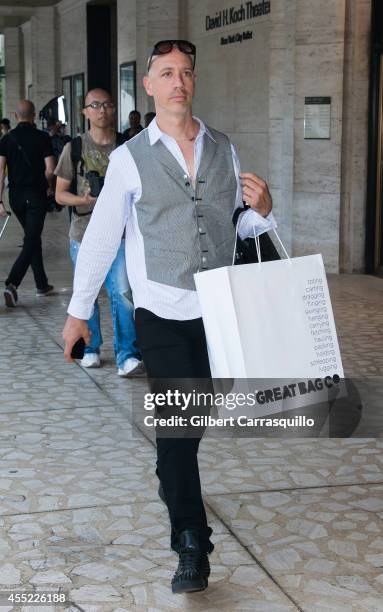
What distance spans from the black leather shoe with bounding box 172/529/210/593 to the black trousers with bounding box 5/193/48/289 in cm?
654

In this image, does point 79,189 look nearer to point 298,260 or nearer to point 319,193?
point 298,260

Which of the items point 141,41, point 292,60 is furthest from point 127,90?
Answer: point 292,60

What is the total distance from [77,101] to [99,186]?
22.2 m

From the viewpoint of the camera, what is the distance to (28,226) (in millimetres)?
10164

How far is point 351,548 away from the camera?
14.0 feet

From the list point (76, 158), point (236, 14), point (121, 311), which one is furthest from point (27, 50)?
point (121, 311)

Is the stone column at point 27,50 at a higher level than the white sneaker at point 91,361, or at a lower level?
higher

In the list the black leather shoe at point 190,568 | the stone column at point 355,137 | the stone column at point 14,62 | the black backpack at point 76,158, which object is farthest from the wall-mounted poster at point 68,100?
the black leather shoe at point 190,568

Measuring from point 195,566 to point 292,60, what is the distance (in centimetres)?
938

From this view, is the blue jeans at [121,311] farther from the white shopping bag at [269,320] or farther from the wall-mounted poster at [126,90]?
the wall-mounted poster at [126,90]

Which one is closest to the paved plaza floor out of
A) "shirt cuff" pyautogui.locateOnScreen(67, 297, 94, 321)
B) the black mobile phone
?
the black mobile phone

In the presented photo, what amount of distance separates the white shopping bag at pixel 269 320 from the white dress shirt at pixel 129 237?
22 cm

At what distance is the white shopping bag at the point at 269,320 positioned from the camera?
3.65 m

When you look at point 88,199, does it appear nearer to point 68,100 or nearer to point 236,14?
point 236,14
